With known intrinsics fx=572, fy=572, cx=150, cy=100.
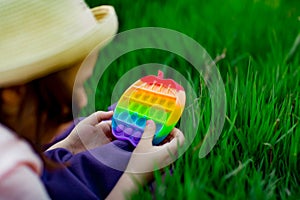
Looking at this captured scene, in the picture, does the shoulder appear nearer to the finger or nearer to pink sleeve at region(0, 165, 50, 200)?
pink sleeve at region(0, 165, 50, 200)

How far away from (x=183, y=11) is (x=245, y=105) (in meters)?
1.07

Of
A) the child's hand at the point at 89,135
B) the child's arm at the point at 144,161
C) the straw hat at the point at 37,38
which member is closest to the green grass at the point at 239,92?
the child's arm at the point at 144,161

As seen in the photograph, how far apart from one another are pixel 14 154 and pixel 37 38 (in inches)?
12.7

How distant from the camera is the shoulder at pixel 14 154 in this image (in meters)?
1.03

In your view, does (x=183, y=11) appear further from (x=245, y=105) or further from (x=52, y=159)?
(x=52, y=159)

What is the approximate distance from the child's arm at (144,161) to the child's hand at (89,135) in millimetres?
139

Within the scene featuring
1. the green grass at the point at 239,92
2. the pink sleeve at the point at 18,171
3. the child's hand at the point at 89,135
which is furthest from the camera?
the child's hand at the point at 89,135

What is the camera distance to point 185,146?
4.25 ft

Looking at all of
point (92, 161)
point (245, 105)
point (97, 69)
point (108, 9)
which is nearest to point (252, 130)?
point (245, 105)

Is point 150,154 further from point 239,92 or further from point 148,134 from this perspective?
point 239,92

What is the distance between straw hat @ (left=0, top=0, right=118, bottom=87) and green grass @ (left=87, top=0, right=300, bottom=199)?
13.4 inches

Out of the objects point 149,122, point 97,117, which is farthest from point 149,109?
point 97,117

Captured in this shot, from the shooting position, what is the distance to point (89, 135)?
1391 mm

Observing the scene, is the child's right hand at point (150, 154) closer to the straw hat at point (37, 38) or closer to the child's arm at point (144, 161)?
the child's arm at point (144, 161)
